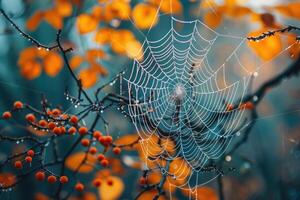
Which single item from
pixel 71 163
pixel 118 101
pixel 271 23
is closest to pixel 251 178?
pixel 71 163

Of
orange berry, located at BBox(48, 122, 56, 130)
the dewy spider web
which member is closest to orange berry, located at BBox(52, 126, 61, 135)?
orange berry, located at BBox(48, 122, 56, 130)

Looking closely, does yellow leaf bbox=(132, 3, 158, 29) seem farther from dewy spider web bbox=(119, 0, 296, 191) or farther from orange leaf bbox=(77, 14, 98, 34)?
orange leaf bbox=(77, 14, 98, 34)

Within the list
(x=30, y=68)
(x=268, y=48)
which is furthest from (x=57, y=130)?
(x=30, y=68)

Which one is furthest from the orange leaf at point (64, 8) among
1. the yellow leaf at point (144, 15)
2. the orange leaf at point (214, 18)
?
the orange leaf at point (214, 18)

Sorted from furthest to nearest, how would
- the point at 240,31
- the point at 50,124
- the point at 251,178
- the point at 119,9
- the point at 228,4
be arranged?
1. the point at 240,31
2. the point at 251,178
3. the point at 119,9
4. the point at 228,4
5. the point at 50,124

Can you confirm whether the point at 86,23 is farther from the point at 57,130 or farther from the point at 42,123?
the point at 57,130

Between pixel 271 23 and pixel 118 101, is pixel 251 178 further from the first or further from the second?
pixel 118 101
